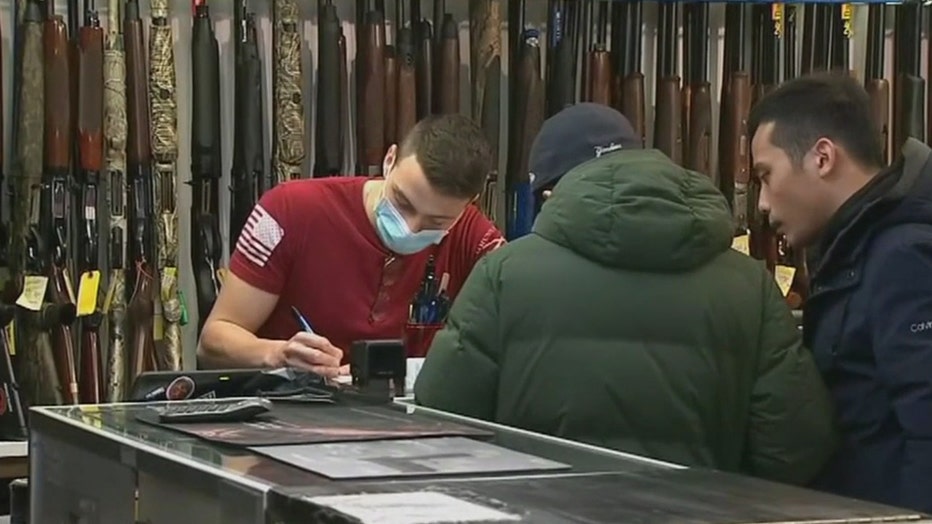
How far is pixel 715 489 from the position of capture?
39.5 inches

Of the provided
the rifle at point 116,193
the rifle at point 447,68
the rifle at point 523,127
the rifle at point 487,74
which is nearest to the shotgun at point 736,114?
the rifle at point 523,127

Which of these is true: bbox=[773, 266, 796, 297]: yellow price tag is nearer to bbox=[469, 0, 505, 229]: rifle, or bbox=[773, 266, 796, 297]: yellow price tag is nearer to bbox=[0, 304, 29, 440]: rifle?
bbox=[469, 0, 505, 229]: rifle

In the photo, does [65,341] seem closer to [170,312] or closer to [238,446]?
[170,312]

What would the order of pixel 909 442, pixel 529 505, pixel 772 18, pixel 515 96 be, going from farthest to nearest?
pixel 772 18 < pixel 515 96 < pixel 909 442 < pixel 529 505

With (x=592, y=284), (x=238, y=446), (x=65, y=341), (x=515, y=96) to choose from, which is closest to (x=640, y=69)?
(x=515, y=96)

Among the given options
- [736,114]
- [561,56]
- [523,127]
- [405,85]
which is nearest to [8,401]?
[405,85]

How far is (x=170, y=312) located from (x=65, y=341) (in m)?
0.28

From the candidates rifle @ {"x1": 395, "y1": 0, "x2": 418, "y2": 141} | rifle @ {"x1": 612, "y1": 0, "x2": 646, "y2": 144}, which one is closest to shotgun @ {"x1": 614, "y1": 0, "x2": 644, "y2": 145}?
rifle @ {"x1": 612, "y1": 0, "x2": 646, "y2": 144}

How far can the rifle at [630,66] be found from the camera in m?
3.85

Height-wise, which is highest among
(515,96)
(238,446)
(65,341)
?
(515,96)

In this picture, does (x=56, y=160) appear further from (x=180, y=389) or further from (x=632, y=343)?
(x=632, y=343)

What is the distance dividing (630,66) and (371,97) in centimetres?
77

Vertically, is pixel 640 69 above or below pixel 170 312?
above

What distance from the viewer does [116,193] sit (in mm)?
3363
